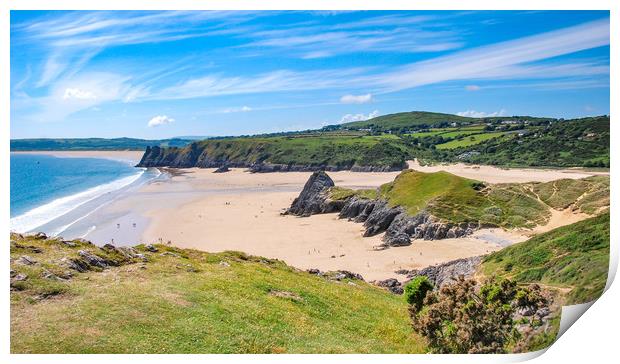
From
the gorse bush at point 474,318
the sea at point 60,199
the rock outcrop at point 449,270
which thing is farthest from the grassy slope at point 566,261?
the sea at point 60,199

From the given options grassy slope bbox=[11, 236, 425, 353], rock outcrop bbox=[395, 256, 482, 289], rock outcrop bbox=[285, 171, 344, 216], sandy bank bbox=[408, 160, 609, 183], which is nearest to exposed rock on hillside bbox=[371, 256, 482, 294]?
rock outcrop bbox=[395, 256, 482, 289]

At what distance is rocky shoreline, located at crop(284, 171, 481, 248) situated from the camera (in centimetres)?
6194

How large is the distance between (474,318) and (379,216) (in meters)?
49.8

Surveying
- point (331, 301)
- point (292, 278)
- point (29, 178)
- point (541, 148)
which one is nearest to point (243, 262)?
point (292, 278)

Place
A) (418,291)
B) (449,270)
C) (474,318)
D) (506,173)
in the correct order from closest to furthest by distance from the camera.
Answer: (474,318), (418,291), (449,270), (506,173)

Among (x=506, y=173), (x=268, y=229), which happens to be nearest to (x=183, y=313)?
(x=268, y=229)

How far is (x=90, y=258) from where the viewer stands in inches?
1069

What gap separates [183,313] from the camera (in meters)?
22.3

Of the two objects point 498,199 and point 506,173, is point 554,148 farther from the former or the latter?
point 498,199

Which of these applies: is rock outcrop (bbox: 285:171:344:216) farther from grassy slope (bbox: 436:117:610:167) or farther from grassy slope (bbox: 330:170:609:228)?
grassy slope (bbox: 436:117:610:167)

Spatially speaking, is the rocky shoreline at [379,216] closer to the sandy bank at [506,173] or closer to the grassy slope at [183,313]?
the grassy slope at [183,313]

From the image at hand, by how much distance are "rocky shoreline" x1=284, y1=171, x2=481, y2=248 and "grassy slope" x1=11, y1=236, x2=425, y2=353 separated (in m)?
32.8

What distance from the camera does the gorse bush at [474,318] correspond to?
Answer: 72.2ft
